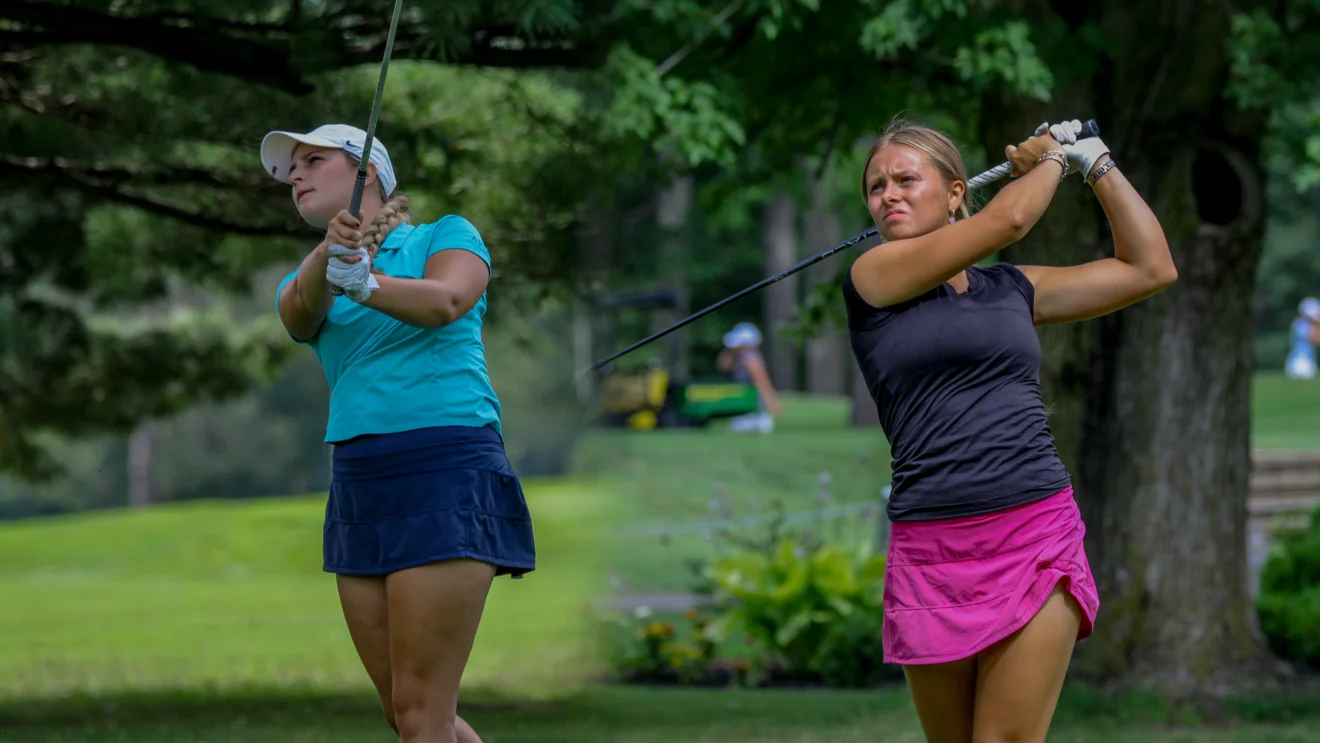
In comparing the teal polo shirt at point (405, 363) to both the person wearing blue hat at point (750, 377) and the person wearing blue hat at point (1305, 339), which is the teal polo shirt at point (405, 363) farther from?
the person wearing blue hat at point (1305, 339)

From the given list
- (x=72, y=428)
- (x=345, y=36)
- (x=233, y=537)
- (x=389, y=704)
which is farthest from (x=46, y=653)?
(x=233, y=537)

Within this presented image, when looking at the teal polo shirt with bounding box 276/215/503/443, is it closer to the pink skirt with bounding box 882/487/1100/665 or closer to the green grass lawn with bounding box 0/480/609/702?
the pink skirt with bounding box 882/487/1100/665

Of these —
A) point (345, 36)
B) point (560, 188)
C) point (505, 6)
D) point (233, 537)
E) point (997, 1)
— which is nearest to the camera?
point (505, 6)

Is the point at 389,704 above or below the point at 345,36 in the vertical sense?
below

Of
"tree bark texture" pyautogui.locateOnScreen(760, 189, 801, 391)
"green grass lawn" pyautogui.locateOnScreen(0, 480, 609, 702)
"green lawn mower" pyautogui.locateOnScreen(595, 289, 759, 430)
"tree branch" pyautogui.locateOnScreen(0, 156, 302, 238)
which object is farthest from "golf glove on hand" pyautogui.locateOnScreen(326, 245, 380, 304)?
"tree bark texture" pyautogui.locateOnScreen(760, 189, 801, 391)

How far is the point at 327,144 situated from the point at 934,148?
47.0 inches

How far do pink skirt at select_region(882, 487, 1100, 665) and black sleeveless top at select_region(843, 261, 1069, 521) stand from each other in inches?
1.2

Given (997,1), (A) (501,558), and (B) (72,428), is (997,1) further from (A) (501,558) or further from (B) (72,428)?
(B) (72,428)

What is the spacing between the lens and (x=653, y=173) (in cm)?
814

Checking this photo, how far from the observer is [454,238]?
3.28 metres

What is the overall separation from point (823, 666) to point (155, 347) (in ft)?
15.7

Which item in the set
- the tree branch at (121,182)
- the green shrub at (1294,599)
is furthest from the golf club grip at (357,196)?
the green shrub at (1294,599)

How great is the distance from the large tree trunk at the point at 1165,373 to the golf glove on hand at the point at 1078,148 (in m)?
Answer: 4.04

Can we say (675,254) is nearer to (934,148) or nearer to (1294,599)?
(1294,599)
